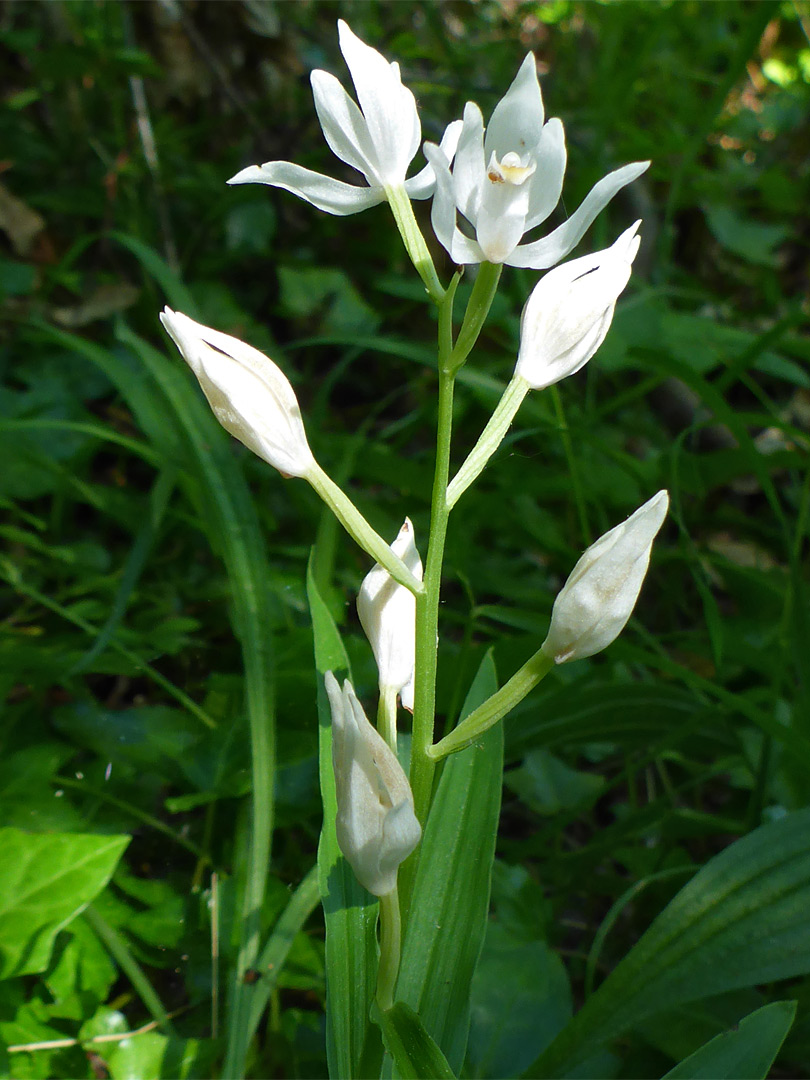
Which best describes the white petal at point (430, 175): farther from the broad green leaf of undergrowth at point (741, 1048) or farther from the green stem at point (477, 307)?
the broad green leaf of undergrowth at point (741, 1048)

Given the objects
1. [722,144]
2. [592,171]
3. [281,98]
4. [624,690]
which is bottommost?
[624,690]

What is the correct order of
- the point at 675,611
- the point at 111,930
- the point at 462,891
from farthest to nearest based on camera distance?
the point at 675,611 → the point at 111,930 → the point at 462,891

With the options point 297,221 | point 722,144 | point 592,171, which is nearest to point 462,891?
point 592,171

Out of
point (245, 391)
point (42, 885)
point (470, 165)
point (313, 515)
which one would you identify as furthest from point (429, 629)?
point (313, 515)

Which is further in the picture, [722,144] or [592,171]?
[722,144]

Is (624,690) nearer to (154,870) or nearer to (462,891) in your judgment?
(462,891)

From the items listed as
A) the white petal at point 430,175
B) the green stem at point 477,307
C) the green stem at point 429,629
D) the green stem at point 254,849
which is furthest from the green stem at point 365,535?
the green stem at point 254,849

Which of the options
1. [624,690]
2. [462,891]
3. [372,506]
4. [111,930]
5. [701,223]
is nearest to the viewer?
[462,891]

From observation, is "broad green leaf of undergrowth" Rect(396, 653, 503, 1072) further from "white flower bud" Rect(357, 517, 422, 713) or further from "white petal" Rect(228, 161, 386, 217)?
"white petal" Rect(228, 161, 386, 217)
